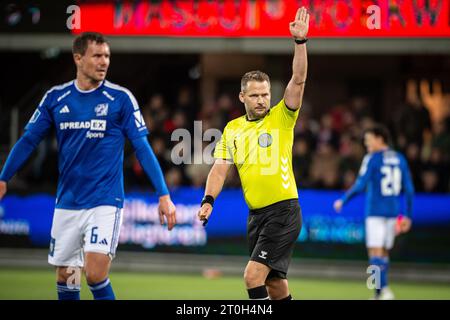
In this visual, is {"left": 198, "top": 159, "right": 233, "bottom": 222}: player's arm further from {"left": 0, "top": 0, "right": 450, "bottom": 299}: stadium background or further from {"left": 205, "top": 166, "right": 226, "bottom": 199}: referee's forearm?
{"left": 0, "top": 0, "right": 450, "bottom": 299}: stadium background

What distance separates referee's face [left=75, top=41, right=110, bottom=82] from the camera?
7.71 meters

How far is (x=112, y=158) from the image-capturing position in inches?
304

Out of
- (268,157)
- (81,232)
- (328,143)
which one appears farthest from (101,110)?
(328,143)

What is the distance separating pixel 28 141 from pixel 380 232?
6.66 m

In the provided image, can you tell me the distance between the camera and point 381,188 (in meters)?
13.0

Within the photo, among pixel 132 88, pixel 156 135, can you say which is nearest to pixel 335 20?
pixel 156 135

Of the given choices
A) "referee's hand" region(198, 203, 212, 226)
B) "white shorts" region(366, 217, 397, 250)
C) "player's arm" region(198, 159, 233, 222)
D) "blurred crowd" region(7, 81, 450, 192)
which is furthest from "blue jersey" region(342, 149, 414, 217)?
"referee's hand" region(198, 203, 212, 226)

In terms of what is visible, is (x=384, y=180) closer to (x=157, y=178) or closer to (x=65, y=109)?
(x=157, y=178)

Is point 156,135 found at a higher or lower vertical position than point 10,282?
higher

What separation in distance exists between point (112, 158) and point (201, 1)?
31.1 ft
